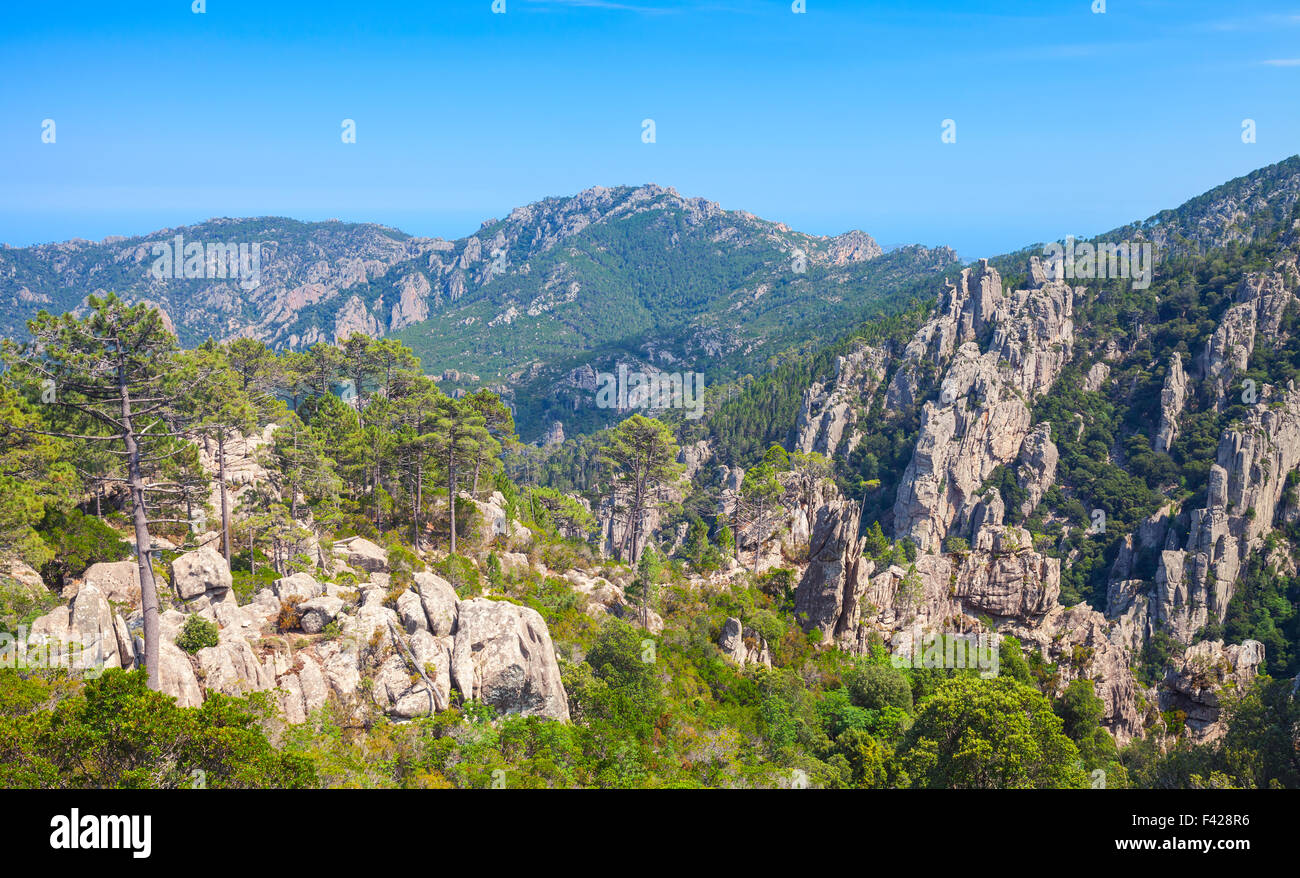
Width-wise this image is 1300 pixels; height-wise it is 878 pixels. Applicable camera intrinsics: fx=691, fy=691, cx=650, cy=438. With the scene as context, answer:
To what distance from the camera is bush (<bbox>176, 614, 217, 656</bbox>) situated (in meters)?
18.2

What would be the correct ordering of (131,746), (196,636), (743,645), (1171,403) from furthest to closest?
(1171,403) < (743,645) < (196,636) < (131,746)

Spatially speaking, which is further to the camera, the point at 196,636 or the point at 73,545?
the point at 73,545

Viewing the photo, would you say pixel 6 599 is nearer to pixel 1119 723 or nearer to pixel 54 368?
pixel 54 368

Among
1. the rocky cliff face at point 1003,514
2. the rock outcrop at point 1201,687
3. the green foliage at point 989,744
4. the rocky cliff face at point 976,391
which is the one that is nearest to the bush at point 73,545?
the green foliage at point 989,744

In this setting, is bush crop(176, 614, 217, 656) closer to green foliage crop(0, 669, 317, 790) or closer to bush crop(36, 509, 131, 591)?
green foliage crop(0, 669, 317, 790)

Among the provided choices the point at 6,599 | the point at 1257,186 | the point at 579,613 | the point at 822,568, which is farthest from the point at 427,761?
the point at 1257,186

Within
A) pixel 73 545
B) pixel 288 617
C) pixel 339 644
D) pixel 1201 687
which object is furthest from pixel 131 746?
pixel 1201 687

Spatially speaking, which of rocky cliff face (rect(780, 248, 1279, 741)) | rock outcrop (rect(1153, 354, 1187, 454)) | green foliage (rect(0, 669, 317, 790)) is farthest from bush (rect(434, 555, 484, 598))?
rock outcrop (rect(1153, 354, 1187, 454))

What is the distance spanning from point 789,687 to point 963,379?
105835 mm

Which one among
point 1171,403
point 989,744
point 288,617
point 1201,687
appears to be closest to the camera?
point 989,744

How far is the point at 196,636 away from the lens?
18.2 m

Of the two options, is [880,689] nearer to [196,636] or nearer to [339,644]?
[339,644]

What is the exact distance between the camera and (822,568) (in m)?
39.4

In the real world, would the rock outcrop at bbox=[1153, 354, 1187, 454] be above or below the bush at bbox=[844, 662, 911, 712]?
above
